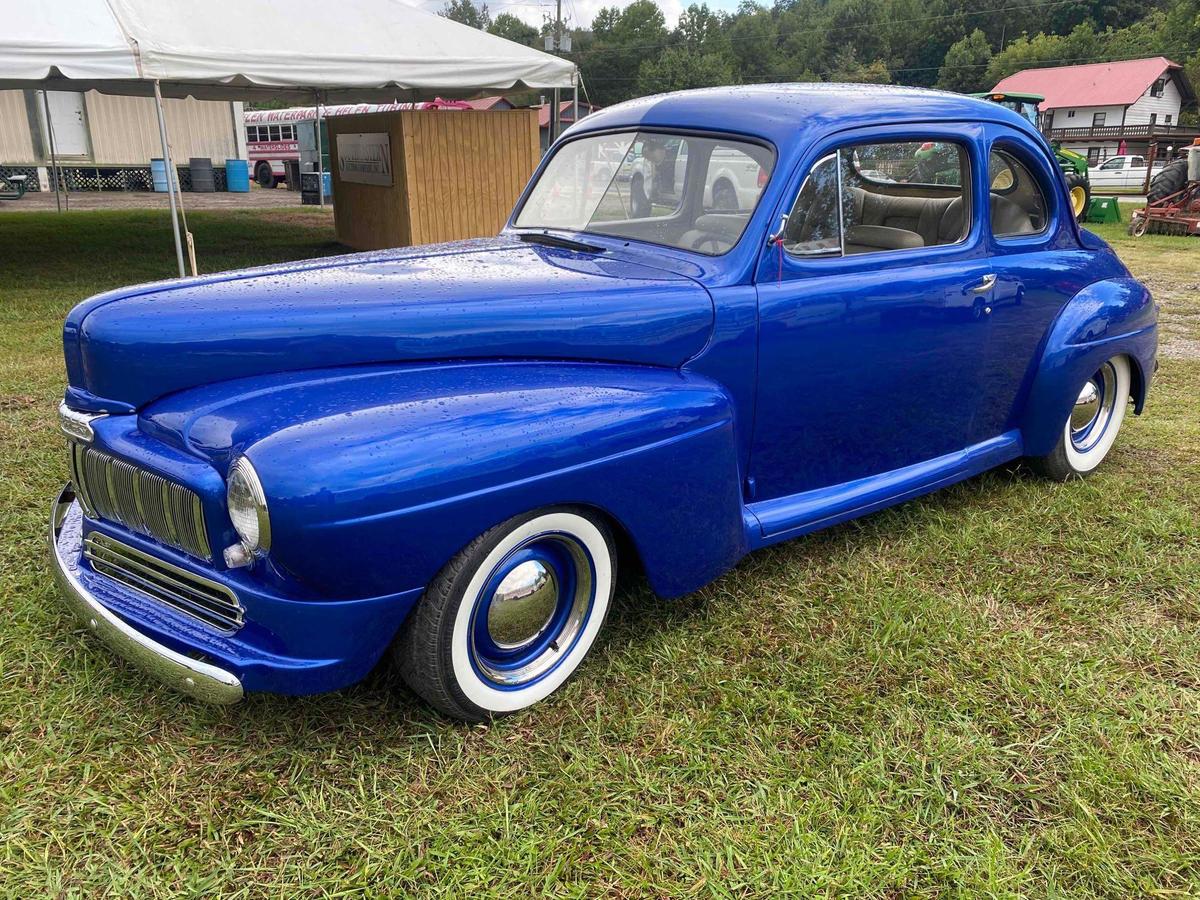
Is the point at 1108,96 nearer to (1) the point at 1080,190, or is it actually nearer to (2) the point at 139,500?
(1) the point at 1080,190

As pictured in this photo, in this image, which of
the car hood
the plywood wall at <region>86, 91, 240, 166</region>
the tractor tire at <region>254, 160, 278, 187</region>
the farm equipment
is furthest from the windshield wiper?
the tractor tire at <region>254, 160, 278, 187</region>

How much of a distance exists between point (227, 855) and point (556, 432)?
119cm

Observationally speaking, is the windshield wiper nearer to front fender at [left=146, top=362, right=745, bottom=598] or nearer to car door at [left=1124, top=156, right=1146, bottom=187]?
front fender at [left=146, top=362, right=745, bottom=598]

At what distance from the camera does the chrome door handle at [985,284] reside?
10.8 feet

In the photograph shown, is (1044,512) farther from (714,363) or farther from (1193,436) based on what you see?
(714,363)

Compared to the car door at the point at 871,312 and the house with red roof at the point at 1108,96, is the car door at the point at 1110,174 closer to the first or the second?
the house with red roof at the point at 1108,96

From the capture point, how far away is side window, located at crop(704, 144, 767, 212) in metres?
2.88

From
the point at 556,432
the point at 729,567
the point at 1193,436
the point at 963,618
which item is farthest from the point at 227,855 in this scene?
the point at 1193,436

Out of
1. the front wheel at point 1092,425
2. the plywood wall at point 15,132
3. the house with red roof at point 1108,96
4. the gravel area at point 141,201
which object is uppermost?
the house with red roof at point 1108,96

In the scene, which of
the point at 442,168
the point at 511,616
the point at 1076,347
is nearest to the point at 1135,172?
the point at 442,168

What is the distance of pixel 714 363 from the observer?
8.75 feet

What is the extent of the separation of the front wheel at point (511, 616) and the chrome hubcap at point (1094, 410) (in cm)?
259

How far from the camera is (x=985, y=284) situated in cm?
331

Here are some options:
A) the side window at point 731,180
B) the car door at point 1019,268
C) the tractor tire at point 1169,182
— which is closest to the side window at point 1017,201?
the car door at point 1019,268
